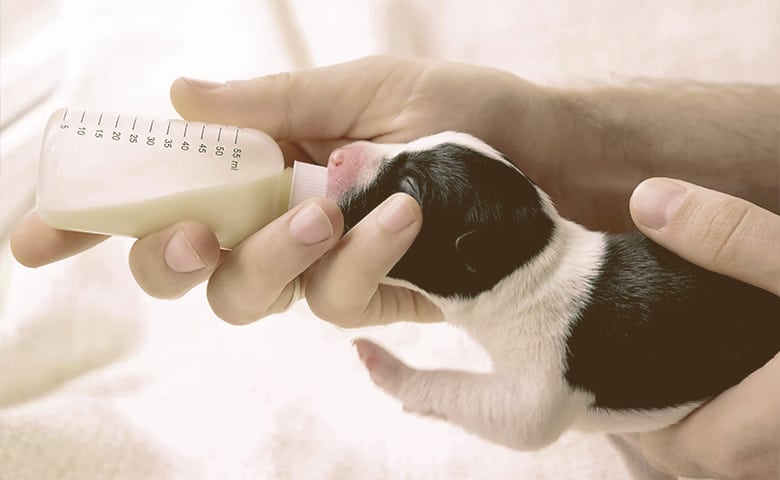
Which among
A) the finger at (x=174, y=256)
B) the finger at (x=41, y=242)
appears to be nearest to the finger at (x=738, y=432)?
the finger at (x=174, y=256)

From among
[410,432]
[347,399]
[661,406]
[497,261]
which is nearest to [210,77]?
[347,399]

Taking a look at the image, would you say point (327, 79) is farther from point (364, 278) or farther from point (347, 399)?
point (347, 399)

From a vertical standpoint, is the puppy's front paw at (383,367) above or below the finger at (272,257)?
below

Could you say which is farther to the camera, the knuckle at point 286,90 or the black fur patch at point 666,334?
the knuckle at point 286,90

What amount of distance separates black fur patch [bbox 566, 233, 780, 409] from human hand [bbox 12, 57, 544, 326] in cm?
32

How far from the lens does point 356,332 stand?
1984 mm

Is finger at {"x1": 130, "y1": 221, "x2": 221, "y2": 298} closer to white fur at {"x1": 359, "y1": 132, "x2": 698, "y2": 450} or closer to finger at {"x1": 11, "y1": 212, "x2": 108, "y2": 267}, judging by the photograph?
finger at {"x1": 11, "y1": 212, "x2": 108, "y2": 267}

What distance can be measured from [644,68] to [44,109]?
1.61m

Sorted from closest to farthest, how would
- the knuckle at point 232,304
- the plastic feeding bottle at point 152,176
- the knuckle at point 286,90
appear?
the plastic feeding bottle at point 152,176 → the knuckle at point 232,304 → the knuckle at point 286,90

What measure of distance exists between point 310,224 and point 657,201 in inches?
19.6

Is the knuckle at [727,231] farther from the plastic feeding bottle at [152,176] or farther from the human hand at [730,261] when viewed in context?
the plastic feeding bottle at [152,176]

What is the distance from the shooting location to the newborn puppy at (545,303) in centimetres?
117

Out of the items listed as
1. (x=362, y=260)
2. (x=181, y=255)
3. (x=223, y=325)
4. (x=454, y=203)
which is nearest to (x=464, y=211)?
(x=454, y=203)

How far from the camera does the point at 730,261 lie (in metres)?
1.15
